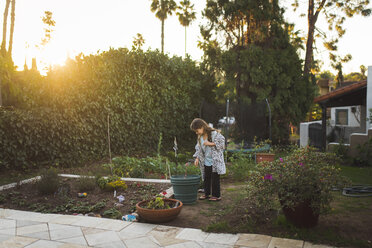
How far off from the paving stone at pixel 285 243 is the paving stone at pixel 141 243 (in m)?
1.39

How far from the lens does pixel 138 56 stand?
1124 cm

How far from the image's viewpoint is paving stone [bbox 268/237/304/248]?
11.5 ft

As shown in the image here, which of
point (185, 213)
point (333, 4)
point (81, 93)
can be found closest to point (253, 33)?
point (333, 4)

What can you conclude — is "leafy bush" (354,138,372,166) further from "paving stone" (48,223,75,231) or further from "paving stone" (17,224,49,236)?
"paving stone" (17,224,49,236)

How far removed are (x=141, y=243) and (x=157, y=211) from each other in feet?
2.29

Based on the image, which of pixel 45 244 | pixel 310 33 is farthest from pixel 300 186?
pixel 310 33

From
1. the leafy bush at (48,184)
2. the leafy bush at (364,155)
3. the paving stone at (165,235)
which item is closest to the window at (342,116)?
the leafy bush at (364,155)

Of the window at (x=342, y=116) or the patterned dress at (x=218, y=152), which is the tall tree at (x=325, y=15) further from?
the patterned dress at (x=218, y=152)

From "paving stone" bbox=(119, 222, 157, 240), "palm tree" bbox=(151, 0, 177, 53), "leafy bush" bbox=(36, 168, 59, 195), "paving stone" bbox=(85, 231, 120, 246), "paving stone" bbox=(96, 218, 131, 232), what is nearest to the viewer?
"paving stone" bbox=(85, 231, 120, 246)

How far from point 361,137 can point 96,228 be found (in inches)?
351

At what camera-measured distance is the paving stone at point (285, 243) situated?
350 centimetres

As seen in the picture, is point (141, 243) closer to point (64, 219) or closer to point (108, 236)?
point (108, 236)

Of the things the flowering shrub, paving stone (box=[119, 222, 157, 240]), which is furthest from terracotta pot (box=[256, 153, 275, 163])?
paving stone (box=[119, 222, 157, 240])

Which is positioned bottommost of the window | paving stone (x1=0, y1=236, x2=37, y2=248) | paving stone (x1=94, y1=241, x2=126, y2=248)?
paving stone (x1=0, y1=236, x2=37, y2=248)
